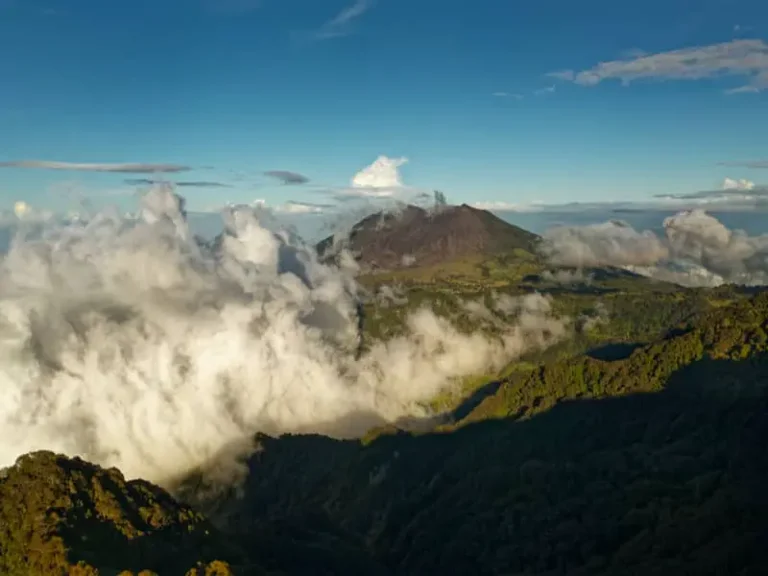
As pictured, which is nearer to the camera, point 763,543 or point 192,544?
point 763,543

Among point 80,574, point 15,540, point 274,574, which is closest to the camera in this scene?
point 80,574

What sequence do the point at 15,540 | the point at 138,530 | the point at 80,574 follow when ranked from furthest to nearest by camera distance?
the point at 138,530, the point at 15,540, the point at 80,574

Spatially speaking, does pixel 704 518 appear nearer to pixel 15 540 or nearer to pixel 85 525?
pixel 85 525

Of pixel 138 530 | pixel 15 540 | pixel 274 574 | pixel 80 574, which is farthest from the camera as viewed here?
pixel 274 574

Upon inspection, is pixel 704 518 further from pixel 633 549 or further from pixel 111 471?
pixel 111 471

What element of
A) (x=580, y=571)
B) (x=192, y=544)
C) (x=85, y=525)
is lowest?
(x=580, y=571)

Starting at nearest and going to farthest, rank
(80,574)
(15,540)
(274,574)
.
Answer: (80,574) < (15,540) < (274,574)

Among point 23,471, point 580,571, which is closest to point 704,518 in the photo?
point 580,571

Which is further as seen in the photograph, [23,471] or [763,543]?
[23,471]

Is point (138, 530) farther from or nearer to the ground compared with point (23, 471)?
nearer to the ground
